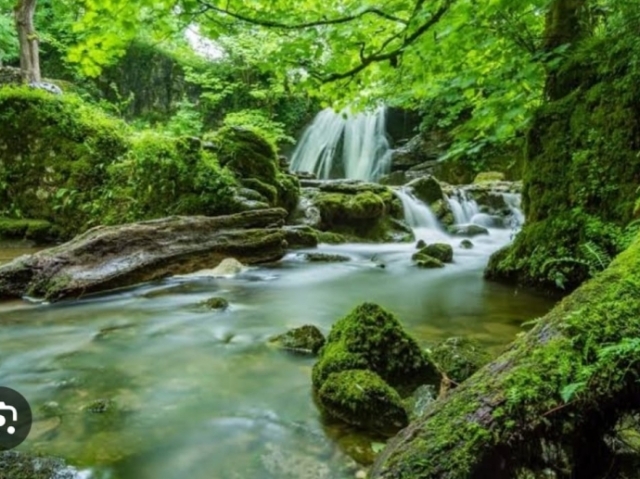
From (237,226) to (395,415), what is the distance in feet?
16.9

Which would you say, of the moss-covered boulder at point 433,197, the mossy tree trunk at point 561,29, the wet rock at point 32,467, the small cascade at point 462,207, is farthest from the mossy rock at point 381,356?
the small cascade at point 462,207

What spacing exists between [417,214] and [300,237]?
3969mm

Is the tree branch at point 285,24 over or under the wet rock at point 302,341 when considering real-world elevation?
over

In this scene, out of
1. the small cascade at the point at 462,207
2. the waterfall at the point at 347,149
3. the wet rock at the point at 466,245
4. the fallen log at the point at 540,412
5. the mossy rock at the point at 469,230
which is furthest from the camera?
the waterfall at the point at 347,149

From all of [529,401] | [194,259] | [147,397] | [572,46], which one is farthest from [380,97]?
[529,401]

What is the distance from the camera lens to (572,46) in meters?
5.53

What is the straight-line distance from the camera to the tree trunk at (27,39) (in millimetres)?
12344

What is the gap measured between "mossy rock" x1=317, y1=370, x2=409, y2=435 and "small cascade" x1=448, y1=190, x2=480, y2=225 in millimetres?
9867

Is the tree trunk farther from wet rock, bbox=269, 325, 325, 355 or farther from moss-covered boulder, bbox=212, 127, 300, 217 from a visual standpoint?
wet rock, bbox=269, 325, 325, 355

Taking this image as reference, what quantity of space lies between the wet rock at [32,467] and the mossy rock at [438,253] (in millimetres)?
6435

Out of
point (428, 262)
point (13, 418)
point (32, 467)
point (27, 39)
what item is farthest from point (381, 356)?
point (27, 39)

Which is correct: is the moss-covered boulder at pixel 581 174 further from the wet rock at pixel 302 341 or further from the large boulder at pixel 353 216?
the large boulder at pixel 353 216

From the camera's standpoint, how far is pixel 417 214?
11.5 m

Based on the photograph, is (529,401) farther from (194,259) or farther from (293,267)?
(293,267)
